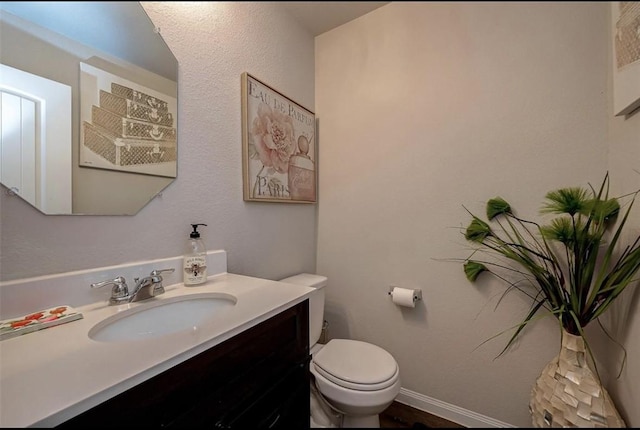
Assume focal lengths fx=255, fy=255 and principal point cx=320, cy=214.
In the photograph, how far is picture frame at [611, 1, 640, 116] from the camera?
2.41 feet

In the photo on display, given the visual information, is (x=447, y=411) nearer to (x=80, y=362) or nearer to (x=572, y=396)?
(x=572, y=396)

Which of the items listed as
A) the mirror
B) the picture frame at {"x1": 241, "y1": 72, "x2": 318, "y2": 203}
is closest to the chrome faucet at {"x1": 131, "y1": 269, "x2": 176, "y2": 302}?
the mirror

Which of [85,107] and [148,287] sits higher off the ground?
[85,107]

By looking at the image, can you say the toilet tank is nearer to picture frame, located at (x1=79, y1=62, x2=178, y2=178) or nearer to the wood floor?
the wood floor

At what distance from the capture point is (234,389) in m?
0.60

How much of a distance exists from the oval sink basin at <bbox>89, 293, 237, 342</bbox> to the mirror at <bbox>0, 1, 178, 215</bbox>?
1.02 feet

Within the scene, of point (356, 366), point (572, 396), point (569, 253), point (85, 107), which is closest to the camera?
point (85, 107)

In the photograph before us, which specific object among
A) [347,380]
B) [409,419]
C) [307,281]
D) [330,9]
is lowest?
[409,419]

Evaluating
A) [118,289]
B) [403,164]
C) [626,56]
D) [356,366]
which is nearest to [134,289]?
[118,289]

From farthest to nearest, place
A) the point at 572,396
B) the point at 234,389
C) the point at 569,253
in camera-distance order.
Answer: the point at 569,253, the point at 572,396, the point at 234,389

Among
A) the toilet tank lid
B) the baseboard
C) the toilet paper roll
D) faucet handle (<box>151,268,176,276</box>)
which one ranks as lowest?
the baseboard

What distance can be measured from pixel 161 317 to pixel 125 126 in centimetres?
60

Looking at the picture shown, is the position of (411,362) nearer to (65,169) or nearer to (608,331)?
(608,331)

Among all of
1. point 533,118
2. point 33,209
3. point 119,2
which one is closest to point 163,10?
point 119,2
